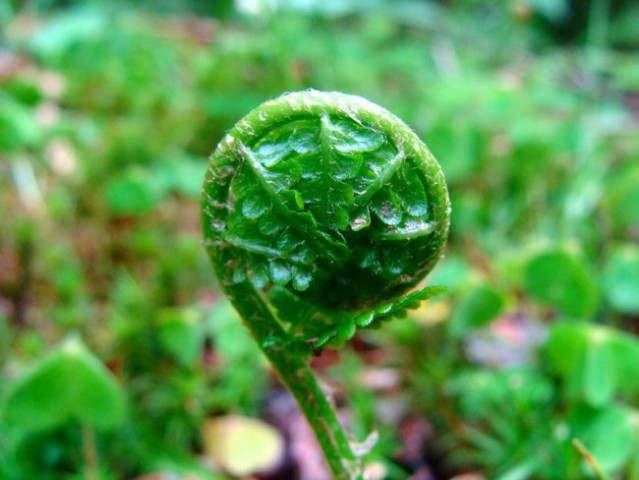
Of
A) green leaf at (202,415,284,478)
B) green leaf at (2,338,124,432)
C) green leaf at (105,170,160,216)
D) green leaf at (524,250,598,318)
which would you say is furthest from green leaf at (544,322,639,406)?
green leaf at (105,170,160,216)

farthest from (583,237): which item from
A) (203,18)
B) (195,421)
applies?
(203,18)

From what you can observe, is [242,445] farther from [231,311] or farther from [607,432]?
[607,432]

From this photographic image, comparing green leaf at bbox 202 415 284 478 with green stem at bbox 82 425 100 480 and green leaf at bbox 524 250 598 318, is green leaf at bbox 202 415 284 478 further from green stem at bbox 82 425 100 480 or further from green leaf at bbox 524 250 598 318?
green leaf at bbox 524 250 598 318

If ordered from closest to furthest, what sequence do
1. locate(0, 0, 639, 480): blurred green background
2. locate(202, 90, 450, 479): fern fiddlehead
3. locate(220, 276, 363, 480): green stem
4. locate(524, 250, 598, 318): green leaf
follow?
1. locate(202, 90, 450, 479): fern fiddlehead
2. locate(220, 276, 363, 480): green stem
3. locate(0, 0, 639, 480): blurred green background
4. locate(524, 250, 598, 318): green leaf

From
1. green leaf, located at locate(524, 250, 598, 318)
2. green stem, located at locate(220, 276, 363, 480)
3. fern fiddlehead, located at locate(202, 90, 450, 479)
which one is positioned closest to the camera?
fern fiddlehead, located at locate(202, 90, 450, 479)

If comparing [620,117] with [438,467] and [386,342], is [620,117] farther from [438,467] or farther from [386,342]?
[438,467]

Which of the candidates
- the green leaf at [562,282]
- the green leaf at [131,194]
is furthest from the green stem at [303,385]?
the green leaf at [131,194]

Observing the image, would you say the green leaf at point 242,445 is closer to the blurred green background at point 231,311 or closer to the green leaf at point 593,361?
the blurred green background at point 231,311

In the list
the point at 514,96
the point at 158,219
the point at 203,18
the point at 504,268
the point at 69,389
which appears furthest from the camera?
the point at 203,18
